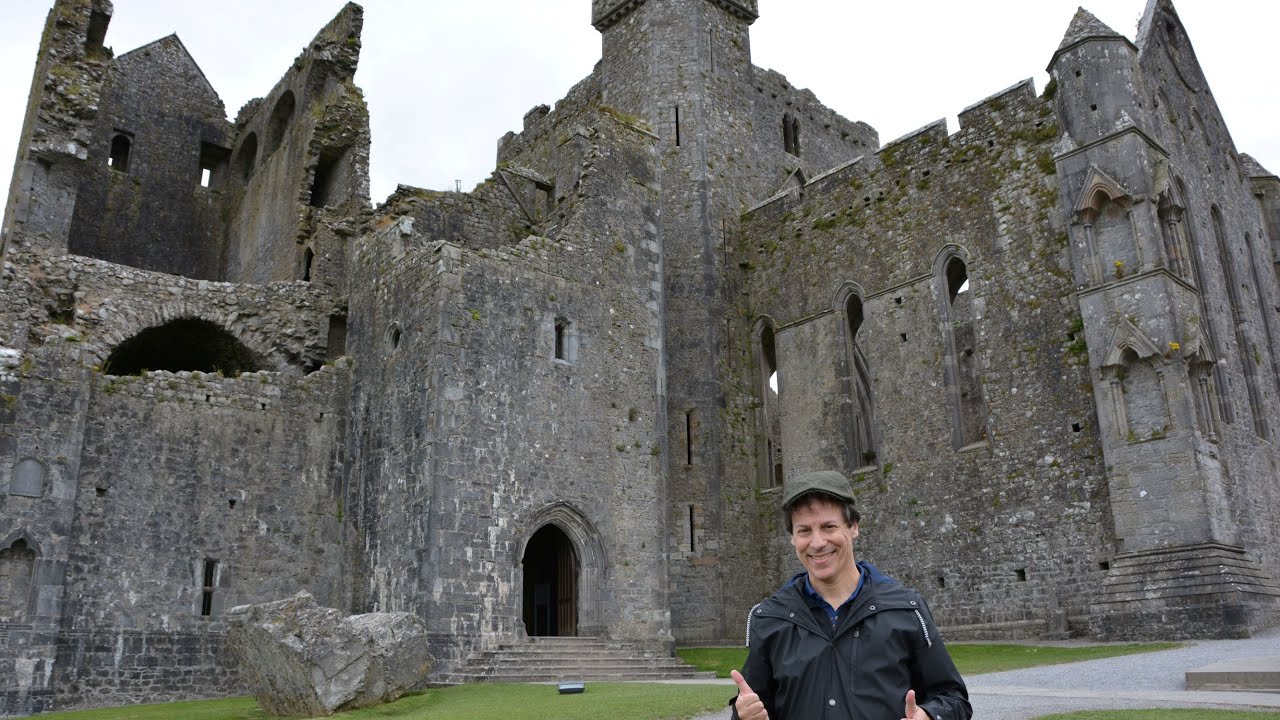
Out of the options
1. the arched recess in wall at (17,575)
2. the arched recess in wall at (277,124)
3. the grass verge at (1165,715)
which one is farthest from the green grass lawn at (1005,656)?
the arched recess in wall at (277,124)

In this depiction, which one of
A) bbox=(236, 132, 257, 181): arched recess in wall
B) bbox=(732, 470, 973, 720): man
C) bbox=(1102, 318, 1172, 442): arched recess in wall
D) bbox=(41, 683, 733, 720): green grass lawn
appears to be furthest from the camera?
bbox=(236, 132, 257, 181): arched recess in wall

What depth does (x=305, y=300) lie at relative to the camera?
20453mm

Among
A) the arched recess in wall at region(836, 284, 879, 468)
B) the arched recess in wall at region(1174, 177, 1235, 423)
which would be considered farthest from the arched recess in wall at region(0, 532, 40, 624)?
the arched recess in wall at region(1174, 177, 1235, 423)

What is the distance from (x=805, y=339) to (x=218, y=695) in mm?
13460

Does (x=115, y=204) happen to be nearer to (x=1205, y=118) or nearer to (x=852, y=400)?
(x=852, y=400)

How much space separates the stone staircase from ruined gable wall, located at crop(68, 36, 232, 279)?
17.8 meters

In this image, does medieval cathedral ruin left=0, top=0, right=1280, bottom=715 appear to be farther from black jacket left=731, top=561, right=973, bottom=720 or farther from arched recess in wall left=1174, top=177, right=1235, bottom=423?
black jacket left=731, top=561, right=973, bottom=720

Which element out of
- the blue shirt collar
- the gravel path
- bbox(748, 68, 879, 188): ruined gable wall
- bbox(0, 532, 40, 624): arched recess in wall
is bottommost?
the gravel path

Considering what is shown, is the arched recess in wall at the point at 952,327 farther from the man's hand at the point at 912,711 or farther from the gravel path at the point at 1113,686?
the man's hand at the point at 912,711

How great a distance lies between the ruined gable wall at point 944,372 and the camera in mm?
17906

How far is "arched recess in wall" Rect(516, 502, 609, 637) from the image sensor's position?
57.7ft

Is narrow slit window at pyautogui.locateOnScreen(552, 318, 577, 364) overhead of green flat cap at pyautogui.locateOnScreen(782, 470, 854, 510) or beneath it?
overhead

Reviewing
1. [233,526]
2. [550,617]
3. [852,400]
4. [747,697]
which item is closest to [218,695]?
[233,526]

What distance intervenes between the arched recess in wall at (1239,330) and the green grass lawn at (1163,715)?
1451 centimetres
